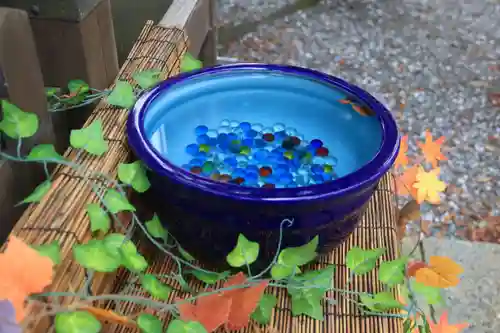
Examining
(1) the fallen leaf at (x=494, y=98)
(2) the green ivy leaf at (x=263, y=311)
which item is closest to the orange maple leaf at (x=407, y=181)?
(2) the green ivy leaf at (x=263, y=311)

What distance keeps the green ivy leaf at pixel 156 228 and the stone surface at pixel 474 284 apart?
0.95 m

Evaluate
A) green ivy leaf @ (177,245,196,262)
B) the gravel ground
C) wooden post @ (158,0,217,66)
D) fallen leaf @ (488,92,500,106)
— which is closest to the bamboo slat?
green ivy leaf @ (177,245,196,262)

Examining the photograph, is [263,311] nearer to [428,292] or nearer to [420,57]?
[428,292]

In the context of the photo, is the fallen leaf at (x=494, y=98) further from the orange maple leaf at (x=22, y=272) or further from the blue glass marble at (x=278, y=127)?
the orange maple leaf at (x=22, y=272)

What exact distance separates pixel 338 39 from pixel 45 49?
224 cm

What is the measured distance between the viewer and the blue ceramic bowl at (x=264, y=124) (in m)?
0.75

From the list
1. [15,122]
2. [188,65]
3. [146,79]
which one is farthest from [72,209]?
[188,65]

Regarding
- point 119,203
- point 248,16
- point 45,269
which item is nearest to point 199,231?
point 119,203

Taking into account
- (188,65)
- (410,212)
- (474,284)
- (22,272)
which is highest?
(22,272)

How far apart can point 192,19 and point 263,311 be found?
2.90 ft

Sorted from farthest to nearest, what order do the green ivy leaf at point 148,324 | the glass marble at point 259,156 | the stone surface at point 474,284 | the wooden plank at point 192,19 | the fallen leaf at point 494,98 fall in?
the fallen leaf at point 494,98, the stone surface at point 474,284, the wooden plank at point 192,19, the glass marble at point 259,156, the green ivy leaf at point 148,324

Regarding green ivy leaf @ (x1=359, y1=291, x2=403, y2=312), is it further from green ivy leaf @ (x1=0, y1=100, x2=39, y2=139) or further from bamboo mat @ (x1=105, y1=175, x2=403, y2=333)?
green ivy leaf @ (x1=0, y1=100, x2=39, y2=139)

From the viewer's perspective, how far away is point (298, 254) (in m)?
0.77

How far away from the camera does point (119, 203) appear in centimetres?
78
